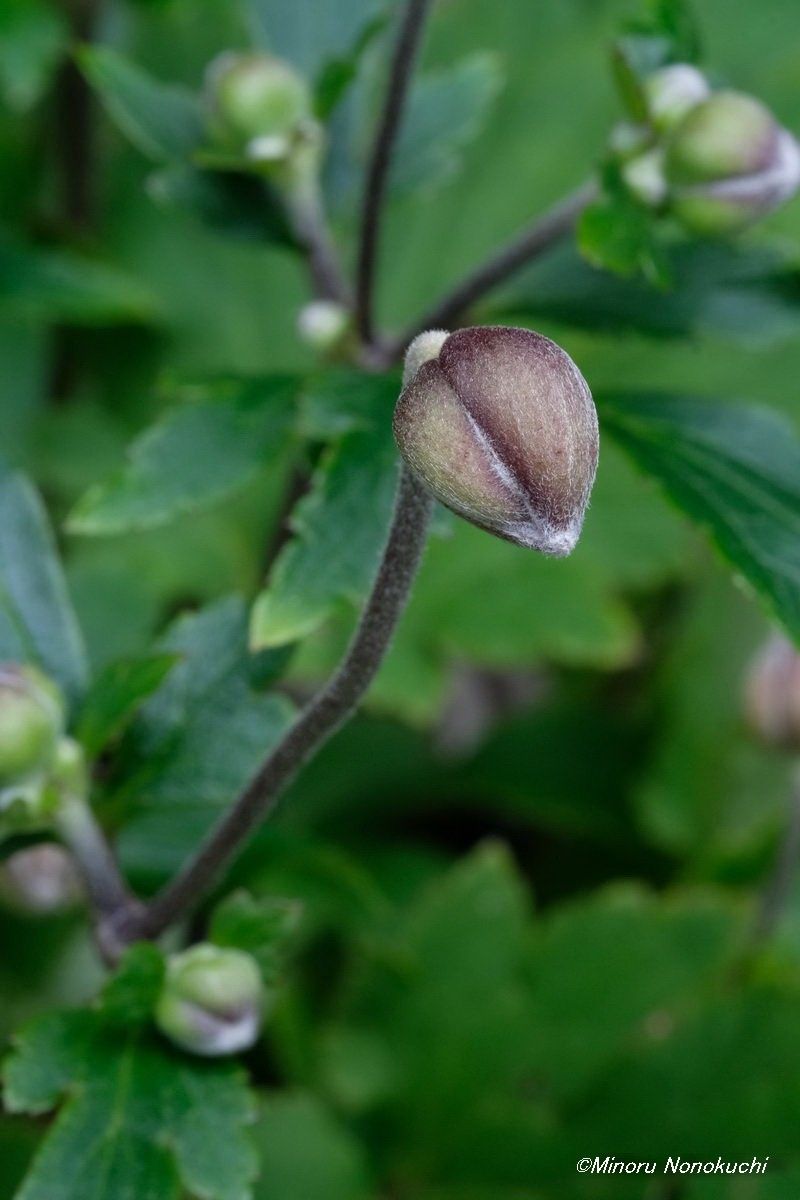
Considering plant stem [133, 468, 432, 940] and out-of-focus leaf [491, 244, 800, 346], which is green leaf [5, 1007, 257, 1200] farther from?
out-of-focus leaf [491, 244, 800, 346]

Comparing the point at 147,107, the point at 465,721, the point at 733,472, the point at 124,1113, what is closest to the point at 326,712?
the point at 124,1113

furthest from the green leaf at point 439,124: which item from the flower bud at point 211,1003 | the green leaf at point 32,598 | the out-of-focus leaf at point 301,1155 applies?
the out-of-focus leaf at point 301,1155

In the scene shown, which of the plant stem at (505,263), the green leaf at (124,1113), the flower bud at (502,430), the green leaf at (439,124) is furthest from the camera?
the green leaf at (439,124)

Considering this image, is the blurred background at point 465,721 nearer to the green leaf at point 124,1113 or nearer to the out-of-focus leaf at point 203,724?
the out-of-focus leaf at point 203,724

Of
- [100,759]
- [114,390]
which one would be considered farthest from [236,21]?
[100,759]

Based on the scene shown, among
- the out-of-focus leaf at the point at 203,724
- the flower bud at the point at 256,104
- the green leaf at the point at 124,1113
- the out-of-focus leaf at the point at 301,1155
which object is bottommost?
the out-of-focus leaf at the point at 301,1155

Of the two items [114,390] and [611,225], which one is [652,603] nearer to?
[114,390]

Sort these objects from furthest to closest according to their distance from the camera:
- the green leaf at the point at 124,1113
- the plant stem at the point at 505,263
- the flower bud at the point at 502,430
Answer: the plant stem at the point at 505,263 < the green leaf at the point at 124,1113 < the flower bud at the point at 502,430
